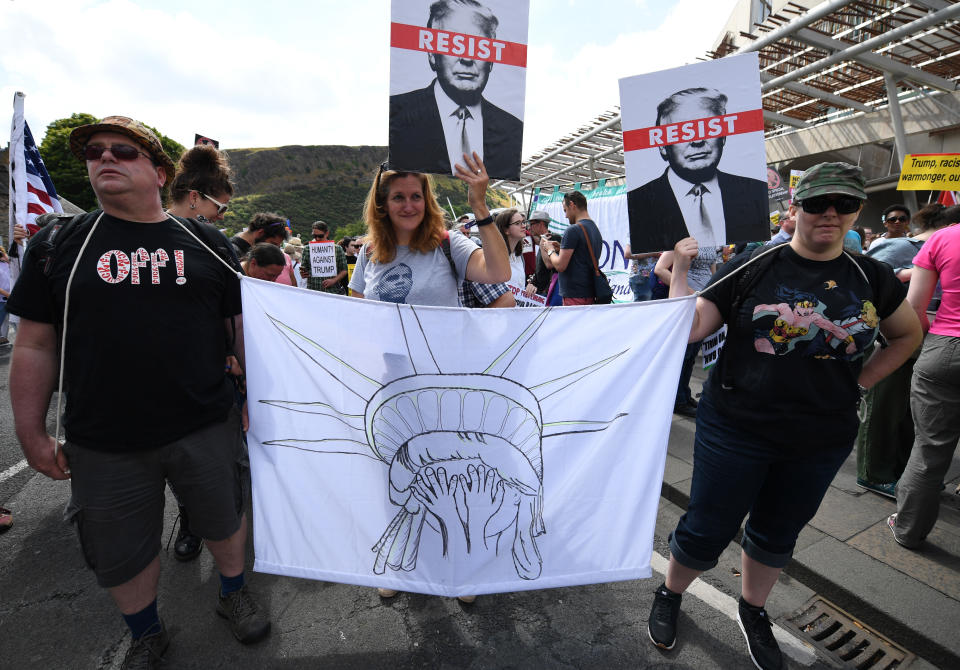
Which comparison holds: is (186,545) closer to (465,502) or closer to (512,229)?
(465,502)

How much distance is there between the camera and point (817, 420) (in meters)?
1.71

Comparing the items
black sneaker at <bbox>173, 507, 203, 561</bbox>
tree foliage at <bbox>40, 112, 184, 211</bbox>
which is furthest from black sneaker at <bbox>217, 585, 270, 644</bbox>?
tree foliage at <bbox>40, 112, 184, 211</bbox>

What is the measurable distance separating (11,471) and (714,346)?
15.9 ft

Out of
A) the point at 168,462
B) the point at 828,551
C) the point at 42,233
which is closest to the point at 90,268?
the point at 42,233

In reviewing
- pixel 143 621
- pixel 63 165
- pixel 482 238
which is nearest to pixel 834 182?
pixel 482 238

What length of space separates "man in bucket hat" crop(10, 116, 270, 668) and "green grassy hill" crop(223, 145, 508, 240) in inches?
2943

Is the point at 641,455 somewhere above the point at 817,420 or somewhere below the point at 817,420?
below

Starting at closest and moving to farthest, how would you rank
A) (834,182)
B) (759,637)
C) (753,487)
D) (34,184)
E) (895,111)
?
(834,182) → (753,487) → (759,637) → (34,184) → (895,111)

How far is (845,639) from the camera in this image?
2109 mm

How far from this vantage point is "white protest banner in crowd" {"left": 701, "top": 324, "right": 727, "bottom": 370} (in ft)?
6.41

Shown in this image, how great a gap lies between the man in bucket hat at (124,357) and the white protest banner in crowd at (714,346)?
6.30ft

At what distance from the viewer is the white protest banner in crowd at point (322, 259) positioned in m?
6.03

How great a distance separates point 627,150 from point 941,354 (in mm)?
1899

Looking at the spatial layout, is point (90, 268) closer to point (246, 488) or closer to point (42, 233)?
point (42, 233)
